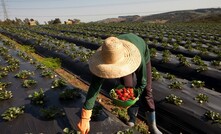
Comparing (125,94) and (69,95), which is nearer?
(125,94)

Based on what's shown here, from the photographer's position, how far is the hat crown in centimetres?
408

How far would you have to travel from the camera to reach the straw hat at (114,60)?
414cm

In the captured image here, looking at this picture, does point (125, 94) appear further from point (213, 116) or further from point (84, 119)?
point (213, 116)

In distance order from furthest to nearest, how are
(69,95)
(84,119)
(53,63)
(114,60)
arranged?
(53,63), (69,95), (84,119), (114,60)

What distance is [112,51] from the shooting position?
13.5 feet

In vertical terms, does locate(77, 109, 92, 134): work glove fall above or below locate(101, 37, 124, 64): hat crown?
below

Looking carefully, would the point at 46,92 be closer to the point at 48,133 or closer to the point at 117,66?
the point at 48,133

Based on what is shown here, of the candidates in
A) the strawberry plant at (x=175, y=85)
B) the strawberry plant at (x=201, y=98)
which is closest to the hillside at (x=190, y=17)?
the strawberry plant at (x=175, y=85)

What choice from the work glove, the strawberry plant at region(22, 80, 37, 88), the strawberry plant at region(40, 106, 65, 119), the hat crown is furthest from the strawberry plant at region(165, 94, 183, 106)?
the strawberry plant at region(22, 80, 37, 88)

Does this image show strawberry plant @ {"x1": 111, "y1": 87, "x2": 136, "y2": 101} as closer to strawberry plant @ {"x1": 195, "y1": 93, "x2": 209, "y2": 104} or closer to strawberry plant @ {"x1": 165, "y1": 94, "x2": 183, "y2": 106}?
strawberry plant @ {"x1": 165, "y1": 94, "x2": 183, "y2": 106}

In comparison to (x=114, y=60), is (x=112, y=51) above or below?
above

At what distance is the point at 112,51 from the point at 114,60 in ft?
0.73

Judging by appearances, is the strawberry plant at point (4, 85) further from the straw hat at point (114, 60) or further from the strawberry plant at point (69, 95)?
the straw hat at point (114, 60)

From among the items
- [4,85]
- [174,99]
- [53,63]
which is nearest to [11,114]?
[4,85]
